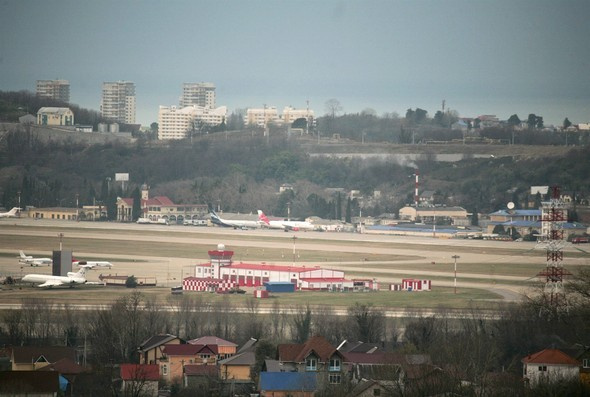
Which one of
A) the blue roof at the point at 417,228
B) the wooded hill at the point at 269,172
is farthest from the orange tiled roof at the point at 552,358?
the wooded hill at the point at 269,172

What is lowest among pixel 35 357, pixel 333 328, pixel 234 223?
pixel 35 357

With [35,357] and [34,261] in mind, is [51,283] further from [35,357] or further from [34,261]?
[35,357]

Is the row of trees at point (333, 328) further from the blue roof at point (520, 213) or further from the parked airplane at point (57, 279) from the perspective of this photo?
the blue roof at point (520, 213)

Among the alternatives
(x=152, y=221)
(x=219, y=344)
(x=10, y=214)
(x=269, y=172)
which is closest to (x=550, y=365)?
(x=219, y=344)

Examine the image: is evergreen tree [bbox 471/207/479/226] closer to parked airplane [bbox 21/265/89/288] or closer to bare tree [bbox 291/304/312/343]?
parked airplane [bbox 21/265/89/288]

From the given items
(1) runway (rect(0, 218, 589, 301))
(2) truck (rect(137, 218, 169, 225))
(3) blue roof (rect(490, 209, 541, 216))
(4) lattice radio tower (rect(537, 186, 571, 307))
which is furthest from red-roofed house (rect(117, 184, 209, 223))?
(4) lattice radio tower (rect(537, 186, 571, 307))

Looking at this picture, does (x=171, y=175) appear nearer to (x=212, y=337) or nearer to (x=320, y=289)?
(x=320, y=289)

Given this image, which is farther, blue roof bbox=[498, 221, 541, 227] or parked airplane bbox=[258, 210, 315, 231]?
parked airplane bbox=[258, 210, 315, 231]

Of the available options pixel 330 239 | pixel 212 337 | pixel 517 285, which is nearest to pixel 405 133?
pixel 330 239
